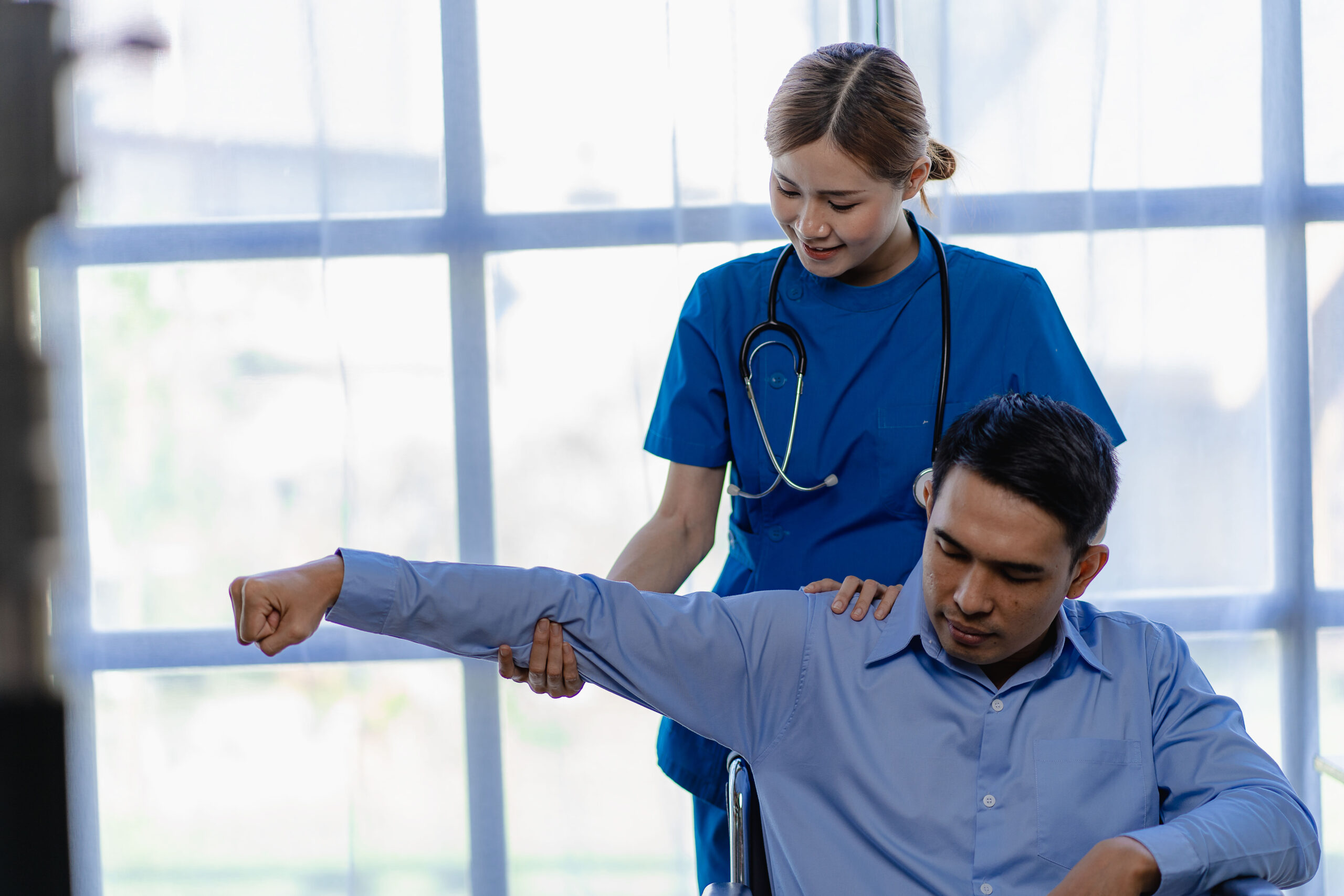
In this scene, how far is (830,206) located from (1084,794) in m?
0.74

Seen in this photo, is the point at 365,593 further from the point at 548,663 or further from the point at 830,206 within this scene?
the point at 830,206

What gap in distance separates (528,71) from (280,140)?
52cm

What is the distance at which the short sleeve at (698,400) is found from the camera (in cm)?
146

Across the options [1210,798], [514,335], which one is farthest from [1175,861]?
[514,335]

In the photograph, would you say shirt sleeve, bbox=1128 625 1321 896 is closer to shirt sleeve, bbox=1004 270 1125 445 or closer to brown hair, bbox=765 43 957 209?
shirt sleeve, bbox=1004 270 1125 445

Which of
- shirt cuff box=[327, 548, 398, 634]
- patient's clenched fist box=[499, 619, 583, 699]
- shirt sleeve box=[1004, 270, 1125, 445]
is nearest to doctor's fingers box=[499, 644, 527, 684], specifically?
patient's clenched fist box=[499, 619, 583, 699]

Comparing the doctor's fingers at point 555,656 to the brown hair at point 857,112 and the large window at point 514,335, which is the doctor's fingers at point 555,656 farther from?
the large window at point 514,335

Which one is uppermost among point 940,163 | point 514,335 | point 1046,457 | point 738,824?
point 940,163

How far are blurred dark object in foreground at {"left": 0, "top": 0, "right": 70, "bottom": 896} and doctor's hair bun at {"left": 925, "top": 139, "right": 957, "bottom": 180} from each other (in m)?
1.77

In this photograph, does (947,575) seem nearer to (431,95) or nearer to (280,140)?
(431,95)

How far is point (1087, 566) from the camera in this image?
118 centimetres

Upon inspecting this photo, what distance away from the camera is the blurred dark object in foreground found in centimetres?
216

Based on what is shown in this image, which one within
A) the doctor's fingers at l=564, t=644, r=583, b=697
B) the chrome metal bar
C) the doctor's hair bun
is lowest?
the chrome metal bar

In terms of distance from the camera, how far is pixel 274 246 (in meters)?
2.15
